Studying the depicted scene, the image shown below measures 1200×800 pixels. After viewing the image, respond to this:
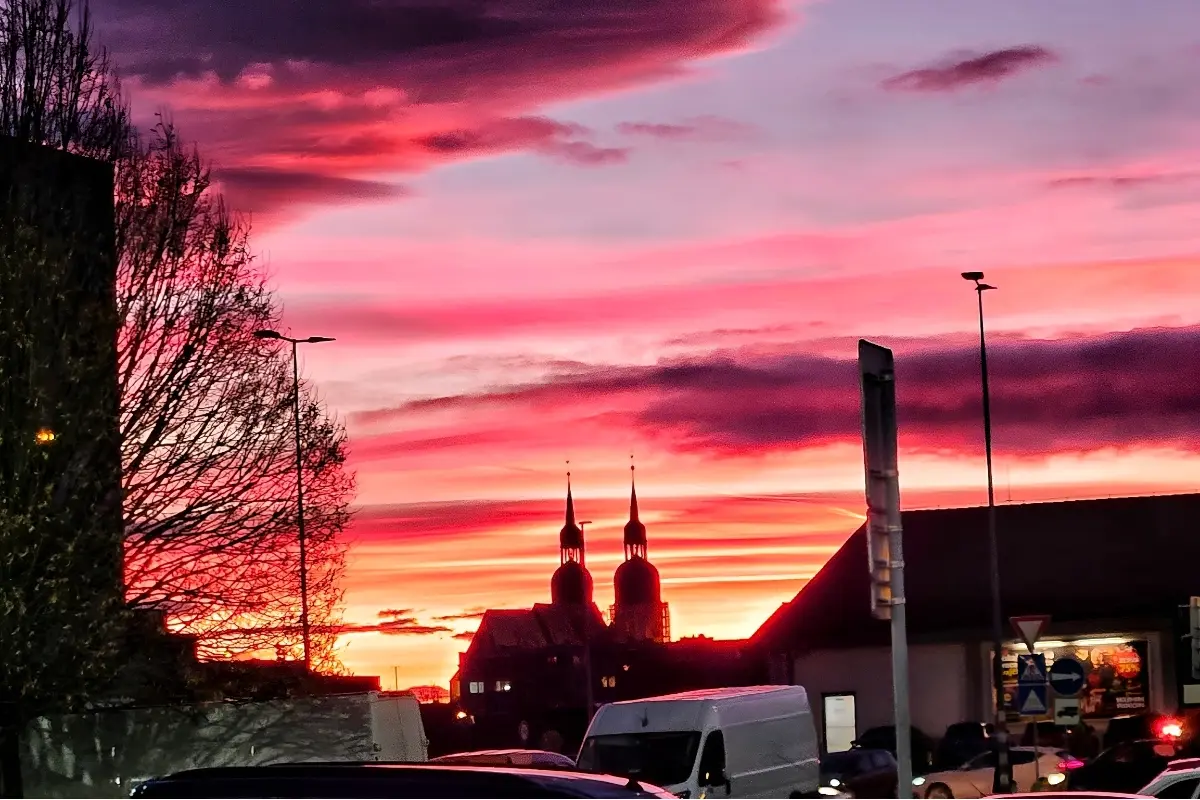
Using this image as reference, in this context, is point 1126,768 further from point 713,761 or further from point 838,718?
point 838,718

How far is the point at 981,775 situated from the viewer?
39625 mm

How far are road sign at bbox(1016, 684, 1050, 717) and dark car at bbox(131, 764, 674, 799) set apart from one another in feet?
54.7

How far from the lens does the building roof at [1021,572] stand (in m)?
60.0

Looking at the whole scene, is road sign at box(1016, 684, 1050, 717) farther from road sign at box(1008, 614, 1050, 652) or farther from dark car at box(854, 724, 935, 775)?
dark car at box(854, 724, 935, 775)

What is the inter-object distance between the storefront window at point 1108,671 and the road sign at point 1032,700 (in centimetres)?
3237

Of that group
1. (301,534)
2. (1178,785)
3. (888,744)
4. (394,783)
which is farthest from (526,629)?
(394,783)

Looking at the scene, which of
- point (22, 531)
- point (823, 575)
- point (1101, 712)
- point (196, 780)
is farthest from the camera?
point (823, 575)

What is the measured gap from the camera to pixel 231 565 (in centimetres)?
3033

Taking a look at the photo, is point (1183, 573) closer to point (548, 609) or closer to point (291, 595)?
point (291, 595)

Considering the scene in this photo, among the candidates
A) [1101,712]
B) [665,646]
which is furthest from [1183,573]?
[665,646]

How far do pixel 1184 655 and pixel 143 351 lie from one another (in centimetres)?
1665

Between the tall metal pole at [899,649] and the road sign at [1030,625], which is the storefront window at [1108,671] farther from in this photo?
the tall metal pole at [899,649]

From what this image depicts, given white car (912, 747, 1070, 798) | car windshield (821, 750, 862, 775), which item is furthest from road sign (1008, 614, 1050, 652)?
car windshield (821, 750, 862, 775)

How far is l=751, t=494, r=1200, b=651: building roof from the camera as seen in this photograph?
197 feet
